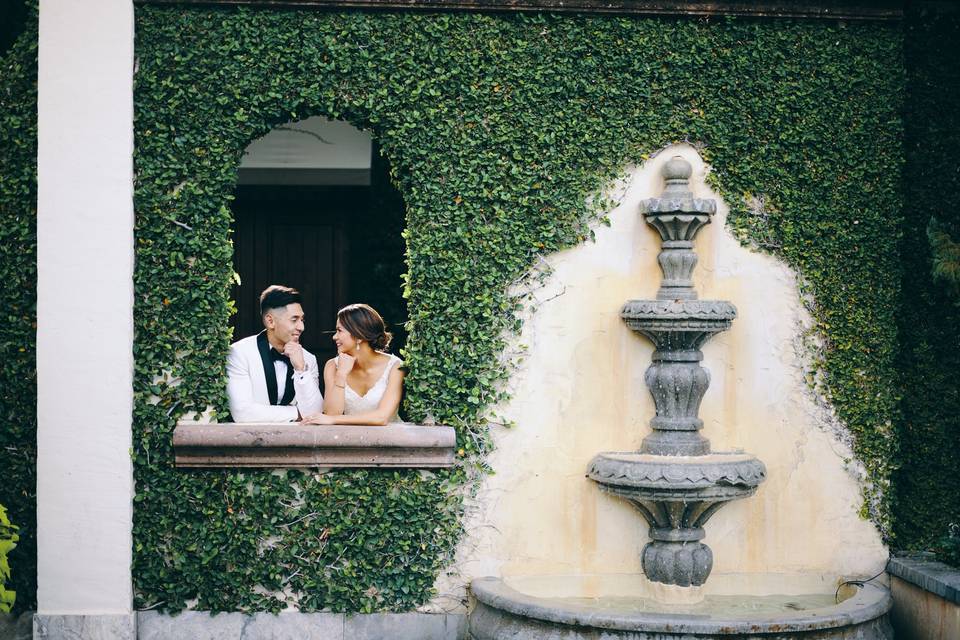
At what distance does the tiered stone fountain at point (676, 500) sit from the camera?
17.3 ft

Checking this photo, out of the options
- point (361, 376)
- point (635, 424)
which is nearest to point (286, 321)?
point (361, 376)

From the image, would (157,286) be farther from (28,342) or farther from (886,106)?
(886,106)

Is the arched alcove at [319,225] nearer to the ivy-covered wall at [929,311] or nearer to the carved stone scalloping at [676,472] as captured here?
the carved stone scalloping at [676,472]

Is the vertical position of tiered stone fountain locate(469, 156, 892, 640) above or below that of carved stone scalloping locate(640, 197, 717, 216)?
below

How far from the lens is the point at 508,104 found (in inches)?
223

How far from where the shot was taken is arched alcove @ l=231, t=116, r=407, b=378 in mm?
7973

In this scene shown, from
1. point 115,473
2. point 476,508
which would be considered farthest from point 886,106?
point 115,473

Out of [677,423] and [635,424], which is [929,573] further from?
[635,424]

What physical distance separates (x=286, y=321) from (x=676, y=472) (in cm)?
241

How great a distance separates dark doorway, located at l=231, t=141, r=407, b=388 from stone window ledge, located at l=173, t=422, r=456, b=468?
258 centimetres

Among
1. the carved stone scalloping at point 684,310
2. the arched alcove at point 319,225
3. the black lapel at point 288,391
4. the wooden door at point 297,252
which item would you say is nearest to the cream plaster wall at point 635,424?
the carved stone scalloping at point 684,310

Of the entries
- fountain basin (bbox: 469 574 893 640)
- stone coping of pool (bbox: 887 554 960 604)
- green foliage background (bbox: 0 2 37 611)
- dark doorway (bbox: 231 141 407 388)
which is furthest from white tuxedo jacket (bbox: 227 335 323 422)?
stone coping of pool (bbox: 887 554 960 604)

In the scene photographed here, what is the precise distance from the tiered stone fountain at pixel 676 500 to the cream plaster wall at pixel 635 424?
0.12 metres

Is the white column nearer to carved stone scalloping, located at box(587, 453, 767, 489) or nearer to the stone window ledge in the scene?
the stone window ledge
